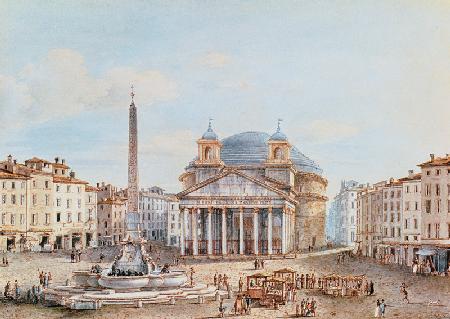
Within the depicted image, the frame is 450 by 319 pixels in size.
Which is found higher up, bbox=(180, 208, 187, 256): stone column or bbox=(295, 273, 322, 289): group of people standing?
bbox=(180, 208, 187, 256): stone column

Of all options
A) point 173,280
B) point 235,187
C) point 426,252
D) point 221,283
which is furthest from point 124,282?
point 235,187

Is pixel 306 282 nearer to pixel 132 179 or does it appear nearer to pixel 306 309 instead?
pixel 306 309

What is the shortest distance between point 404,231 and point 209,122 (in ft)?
27.2

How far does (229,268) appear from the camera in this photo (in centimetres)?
3278

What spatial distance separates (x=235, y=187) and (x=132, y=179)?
48.6ft

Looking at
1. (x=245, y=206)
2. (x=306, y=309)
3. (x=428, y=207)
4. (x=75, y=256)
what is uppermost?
(x=245, y=206)

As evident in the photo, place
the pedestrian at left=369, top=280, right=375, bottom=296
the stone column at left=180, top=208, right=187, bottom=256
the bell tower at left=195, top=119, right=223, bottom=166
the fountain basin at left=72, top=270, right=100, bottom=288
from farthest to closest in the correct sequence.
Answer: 1. the bell tower at left=195, top=119, right=223, bottom=166
2. the stone column at left=180, top=208, right=187, bottom=256
3. the fountain basin at left=72, top=270, right=100, bottom=288
4. the pedestrian at left=369, top=280, right=375, bottom=296

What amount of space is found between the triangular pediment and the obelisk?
1436 centimetres

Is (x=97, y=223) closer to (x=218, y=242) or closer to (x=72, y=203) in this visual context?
(x=72, y=203)

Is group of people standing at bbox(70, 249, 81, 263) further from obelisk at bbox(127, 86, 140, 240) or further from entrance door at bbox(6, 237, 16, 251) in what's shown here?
obelisk at bbox(127, 86, 140, 240)

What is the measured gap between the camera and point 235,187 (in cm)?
4000

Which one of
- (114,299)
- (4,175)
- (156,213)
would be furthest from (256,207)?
(114,299)

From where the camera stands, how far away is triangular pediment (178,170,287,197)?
131 ft

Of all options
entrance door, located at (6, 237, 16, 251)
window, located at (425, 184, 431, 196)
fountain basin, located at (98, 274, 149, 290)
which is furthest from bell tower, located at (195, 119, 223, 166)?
fountain basin, located at (98, 274, 149, 290)
